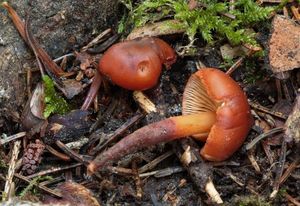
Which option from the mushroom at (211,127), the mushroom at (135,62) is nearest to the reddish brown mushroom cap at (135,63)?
the mushroom at (135,62)

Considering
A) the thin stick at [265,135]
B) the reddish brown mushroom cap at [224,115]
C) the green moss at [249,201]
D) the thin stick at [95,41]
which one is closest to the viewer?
the green moss at [249,201]

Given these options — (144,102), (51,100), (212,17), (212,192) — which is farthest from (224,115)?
(51,100)

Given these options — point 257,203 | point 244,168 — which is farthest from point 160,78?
point 257,203

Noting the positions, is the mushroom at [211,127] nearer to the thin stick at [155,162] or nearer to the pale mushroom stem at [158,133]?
the pale mushroom stem at [158,133]

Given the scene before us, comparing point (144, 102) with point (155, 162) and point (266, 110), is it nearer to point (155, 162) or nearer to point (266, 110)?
point (155, 162)

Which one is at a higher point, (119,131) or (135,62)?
(135,62)

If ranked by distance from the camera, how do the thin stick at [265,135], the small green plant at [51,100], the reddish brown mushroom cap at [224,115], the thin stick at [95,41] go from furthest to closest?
the thin stick at [95,41], the small green plant at [51,100], the thin stick at [265,135], the reddish brown mushroom cap at [224,115]

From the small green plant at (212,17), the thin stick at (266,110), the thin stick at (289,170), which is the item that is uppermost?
the small green plant at (212,17)

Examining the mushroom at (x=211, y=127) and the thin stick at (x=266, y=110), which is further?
the thin stick at (x=266, y=110)
